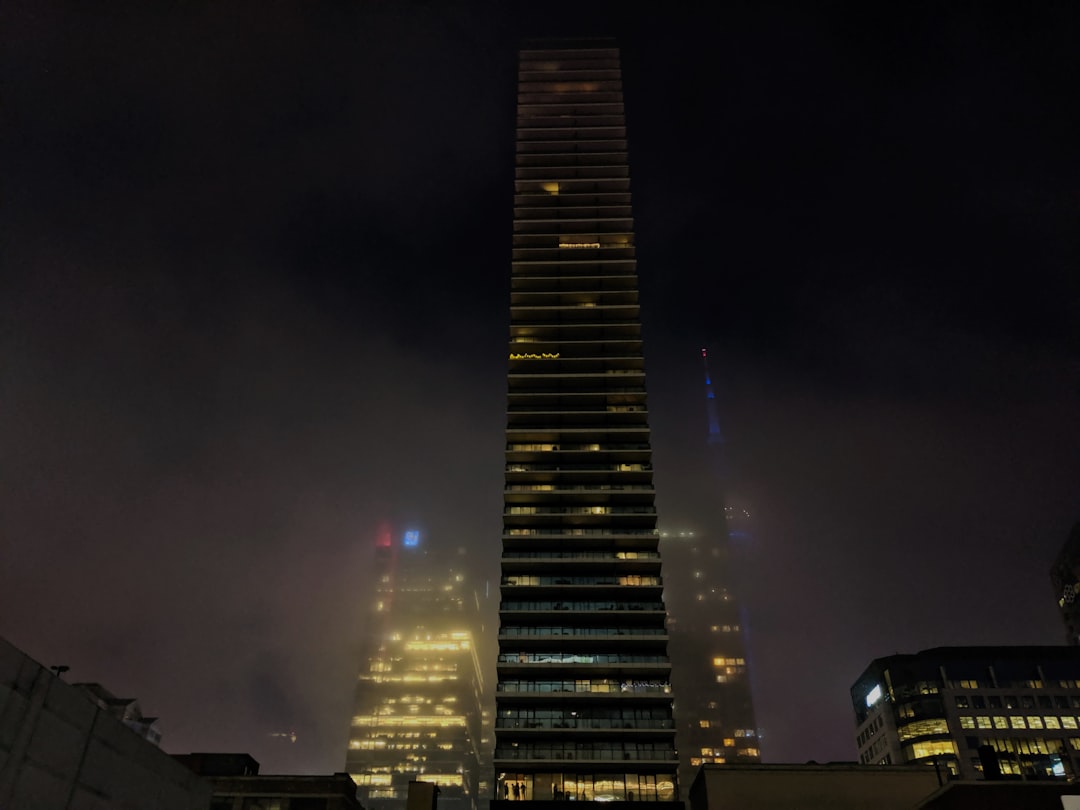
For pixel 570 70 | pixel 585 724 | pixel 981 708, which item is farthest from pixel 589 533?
pixel 570 70

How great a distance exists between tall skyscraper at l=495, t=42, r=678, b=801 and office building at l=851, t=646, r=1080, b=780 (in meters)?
80.8

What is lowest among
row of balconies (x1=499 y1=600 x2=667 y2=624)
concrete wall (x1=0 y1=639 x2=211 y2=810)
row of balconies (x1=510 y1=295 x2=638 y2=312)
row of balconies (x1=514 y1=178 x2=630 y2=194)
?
concrete wall (x1=0 y1=639 x2=211 y2=810)

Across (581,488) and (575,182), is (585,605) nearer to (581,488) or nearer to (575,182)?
(581,488)

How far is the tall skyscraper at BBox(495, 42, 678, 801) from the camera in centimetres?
9031

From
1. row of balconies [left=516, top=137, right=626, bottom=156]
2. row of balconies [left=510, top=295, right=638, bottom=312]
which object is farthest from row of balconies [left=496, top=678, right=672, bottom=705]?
row of balconies [left=516, top=137, right=626, bottom=156]

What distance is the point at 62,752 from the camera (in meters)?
21.0

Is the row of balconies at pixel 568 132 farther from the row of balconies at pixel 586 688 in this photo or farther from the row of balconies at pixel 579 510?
the row of balconies at pixel 586 688

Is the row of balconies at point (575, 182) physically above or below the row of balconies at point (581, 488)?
above

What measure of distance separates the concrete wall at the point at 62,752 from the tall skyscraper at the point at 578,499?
223ft

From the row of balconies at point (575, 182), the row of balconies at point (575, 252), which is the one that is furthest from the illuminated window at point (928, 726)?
the row of balconies at point (575, 182)

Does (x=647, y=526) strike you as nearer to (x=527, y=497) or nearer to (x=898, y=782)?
(x=527, y=497)

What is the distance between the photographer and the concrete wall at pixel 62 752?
62.3 ft

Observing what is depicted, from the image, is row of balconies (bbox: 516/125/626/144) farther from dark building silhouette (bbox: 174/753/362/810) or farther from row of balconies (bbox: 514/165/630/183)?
dark building silhouette (bbox: 174/753/362/810)

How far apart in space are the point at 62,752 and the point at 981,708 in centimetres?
16548
